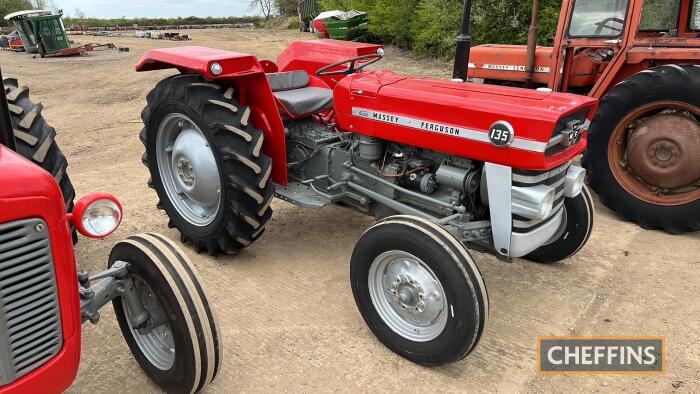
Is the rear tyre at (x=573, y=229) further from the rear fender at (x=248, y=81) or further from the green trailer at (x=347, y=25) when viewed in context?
the green trailer at (x=347, y=25)

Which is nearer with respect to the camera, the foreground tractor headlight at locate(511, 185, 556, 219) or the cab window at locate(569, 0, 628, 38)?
the foreground tractor headlight at locate(511, 185, 556, 219)

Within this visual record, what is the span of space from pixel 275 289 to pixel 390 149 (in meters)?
1.08

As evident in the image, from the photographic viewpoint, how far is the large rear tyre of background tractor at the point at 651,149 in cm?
380

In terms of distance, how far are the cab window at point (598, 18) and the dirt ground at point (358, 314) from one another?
1.59 metres

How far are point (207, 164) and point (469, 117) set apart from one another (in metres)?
1.69

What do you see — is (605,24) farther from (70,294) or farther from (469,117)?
(70,294)

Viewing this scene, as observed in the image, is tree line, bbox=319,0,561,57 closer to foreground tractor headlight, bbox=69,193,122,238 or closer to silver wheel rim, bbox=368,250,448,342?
silver wheel rim, bbox=368,250,448,342

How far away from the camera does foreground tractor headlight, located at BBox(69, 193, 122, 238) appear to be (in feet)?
5.51

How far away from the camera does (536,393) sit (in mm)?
2293

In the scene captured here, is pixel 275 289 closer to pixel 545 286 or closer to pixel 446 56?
pixel 545 286

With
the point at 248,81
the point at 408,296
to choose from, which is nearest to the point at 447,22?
the point at 248,81

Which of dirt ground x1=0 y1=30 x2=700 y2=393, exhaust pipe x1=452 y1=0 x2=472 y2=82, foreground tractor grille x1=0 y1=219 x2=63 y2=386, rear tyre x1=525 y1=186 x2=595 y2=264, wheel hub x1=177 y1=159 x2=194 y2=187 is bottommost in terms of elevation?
dirt ground x1=0 y1=30 x2=700 y2=393

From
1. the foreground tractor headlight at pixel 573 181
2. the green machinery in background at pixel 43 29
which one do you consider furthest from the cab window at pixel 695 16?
the green machinery in background at pixel 43 29

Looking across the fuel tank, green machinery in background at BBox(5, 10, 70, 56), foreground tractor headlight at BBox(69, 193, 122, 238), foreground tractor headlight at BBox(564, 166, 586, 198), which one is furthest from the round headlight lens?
green machinery in background at BBox(5, 10, 70, 56)
